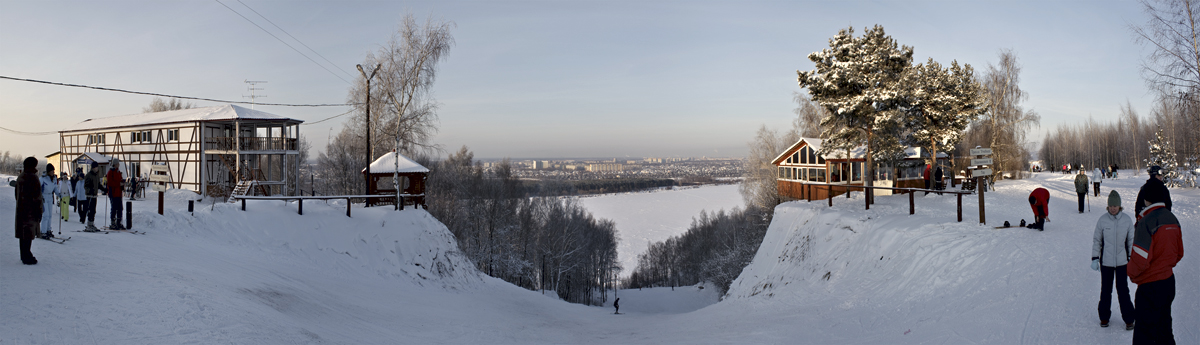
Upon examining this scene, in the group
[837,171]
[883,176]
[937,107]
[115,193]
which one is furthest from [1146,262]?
[883,176]

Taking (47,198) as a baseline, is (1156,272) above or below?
below

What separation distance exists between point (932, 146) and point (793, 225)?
13.8 m

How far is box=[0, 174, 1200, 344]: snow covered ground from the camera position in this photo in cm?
595

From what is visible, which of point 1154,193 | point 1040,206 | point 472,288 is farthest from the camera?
point 472,288

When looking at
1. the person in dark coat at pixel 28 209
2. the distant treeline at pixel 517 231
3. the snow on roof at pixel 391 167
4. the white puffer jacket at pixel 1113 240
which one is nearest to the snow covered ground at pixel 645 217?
the distant treeline at pixel 517 231

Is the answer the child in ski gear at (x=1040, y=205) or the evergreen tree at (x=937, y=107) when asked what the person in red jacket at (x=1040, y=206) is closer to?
the child in ski gear at (x=1040, y=205)

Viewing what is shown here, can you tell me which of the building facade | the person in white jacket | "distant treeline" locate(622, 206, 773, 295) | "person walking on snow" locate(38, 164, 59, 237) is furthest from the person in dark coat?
"distant treeline" locate(622, 206, 773, 295)

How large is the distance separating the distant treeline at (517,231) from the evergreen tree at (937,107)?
26.5m

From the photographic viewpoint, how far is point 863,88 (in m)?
21.1

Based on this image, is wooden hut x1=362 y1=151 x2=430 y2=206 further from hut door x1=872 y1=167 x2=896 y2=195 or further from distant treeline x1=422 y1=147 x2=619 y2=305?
hut door x1=872 y1=167 x2=896 y2=195

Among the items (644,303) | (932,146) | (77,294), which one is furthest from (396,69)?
(644,303)

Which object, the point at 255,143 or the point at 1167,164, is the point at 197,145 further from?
the point at 1167,164

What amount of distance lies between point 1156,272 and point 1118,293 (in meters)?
0.80

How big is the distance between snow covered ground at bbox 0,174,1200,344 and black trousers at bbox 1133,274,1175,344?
1.84 feet
